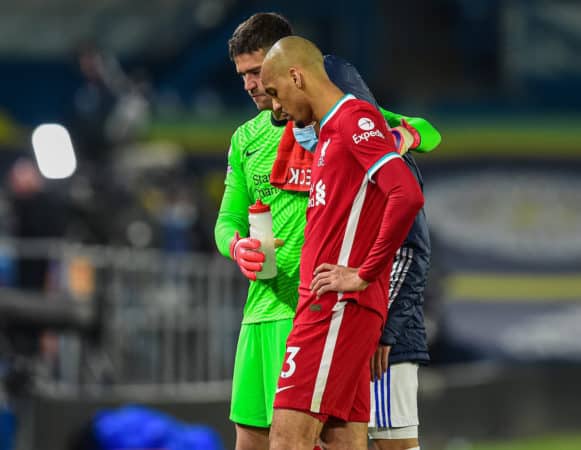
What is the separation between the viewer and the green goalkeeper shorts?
4.98 m

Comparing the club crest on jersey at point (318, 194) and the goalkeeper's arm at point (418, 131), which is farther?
the goalkeeper's arm at point (418, 131)

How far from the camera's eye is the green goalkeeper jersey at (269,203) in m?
4.97

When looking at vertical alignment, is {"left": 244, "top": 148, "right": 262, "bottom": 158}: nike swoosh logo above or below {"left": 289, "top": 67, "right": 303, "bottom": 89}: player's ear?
below

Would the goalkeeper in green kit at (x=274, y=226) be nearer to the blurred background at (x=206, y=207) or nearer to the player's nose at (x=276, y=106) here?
the player's nose at (x=276, y=106)

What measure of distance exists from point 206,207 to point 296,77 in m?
8.65

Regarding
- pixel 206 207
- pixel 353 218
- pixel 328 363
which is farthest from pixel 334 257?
pixel 206 207

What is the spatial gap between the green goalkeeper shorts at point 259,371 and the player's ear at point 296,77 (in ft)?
3.47

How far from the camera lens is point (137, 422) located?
7836mm

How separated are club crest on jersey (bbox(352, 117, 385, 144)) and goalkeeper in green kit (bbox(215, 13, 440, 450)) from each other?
0.53 meters

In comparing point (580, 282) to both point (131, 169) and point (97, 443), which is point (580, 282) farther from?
point (97, 443)

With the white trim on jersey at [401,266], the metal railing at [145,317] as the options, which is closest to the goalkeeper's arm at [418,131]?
the white trim on jersey at [401,266]

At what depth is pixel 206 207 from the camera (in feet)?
42.6

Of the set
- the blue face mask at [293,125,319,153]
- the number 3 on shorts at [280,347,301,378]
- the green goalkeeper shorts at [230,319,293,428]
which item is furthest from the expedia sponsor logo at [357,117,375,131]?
the green goalkeeper shorts at [230,319,293,428]

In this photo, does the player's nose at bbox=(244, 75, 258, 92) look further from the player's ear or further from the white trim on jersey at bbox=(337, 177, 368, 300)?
the white trim on jersey at bbox=(337, 177, 368, 300)
